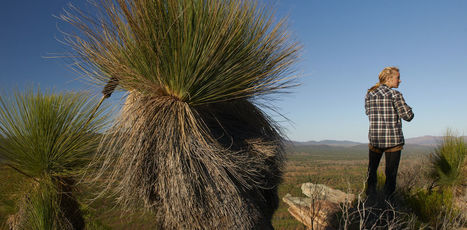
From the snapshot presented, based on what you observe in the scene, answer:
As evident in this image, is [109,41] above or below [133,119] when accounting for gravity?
above

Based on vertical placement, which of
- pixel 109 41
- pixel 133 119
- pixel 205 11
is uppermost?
pixel 205 11

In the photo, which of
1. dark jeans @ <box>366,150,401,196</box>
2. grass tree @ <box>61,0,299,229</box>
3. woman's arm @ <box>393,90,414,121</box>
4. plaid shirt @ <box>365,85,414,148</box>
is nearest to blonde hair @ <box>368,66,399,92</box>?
plaid shirt @ <box>365,85,414,148</box>

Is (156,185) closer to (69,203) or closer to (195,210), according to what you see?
(195,210)

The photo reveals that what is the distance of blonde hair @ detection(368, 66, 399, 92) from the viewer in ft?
11.1

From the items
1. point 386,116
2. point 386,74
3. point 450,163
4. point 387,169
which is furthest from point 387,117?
point 450,163

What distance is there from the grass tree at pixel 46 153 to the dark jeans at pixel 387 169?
3397 millimetres

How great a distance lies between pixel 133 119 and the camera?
2.32 metres

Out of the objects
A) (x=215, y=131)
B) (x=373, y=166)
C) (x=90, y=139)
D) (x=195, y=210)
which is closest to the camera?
(x=195, y=210)

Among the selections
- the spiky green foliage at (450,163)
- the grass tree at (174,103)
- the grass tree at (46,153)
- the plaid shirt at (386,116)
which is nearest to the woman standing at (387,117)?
the plaid shirt at (386,116)

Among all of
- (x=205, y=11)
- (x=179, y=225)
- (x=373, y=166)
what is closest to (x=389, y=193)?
(x=373, y=166)

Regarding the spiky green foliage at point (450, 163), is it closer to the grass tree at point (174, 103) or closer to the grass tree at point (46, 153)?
the grass tree at point (174, 103)

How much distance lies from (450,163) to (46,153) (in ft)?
26.2

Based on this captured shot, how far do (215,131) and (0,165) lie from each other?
6.61 ft

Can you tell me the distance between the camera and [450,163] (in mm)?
6195
